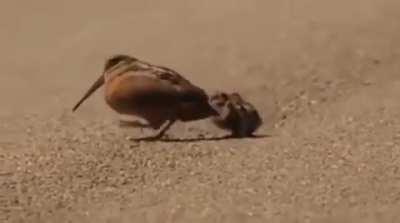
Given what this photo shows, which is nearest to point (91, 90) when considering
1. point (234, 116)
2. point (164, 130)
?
point (164, 130)

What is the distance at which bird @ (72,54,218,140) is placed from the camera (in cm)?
521

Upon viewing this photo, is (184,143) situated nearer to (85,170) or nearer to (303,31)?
(85,170)

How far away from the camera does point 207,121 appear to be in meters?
5.43

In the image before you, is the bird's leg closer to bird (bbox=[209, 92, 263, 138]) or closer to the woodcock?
the woodcock

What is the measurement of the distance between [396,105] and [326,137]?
0.53 metres

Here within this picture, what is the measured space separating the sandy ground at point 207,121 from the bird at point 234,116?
0.07 metres

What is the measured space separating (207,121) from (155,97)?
320 mm

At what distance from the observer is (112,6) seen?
24.3 feet

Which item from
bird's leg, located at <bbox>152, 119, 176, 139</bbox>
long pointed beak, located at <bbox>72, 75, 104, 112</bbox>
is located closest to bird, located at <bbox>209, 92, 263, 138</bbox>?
bird's leg, located at <bbox>152, 119, 176, 139</bbox>

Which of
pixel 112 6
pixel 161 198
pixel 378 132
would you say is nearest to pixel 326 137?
pixel 378 132

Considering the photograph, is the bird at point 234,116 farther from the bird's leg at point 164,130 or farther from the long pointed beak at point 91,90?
the long pointed beak at point 91,90

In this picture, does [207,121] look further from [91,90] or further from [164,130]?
[91,90]

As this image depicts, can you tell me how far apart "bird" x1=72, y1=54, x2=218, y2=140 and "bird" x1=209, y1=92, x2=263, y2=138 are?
1.7 inches

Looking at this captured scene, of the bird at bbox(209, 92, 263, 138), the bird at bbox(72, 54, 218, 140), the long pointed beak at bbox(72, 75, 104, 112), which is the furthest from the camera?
the long pointed beak at bbox(72, 75, 104, 112)
